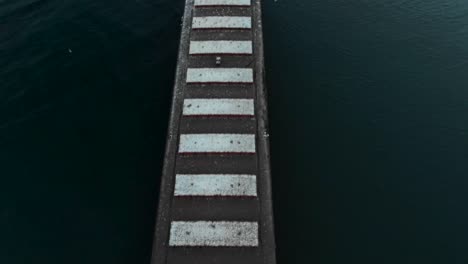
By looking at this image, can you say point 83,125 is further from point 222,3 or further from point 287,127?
point 222,3

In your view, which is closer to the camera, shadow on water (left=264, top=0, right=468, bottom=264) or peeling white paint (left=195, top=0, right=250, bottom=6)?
shadow on water (left=264, top=0, right=468, bottom=264)

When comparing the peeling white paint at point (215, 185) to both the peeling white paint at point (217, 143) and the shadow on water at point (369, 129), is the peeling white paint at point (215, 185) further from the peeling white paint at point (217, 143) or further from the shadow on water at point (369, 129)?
the shadow on water at point (369, 129)

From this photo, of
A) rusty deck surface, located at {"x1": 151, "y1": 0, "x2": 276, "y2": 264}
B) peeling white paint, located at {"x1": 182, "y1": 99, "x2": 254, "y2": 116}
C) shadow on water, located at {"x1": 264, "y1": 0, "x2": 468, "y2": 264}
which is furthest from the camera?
peeling white paint, located at {"x1": 182, "y1": 99, "x2": 254, "y2": 116}

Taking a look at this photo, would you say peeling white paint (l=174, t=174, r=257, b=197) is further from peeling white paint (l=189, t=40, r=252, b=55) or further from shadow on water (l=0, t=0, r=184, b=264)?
peeling white paint (l=189, t=40, r=252, b=55)

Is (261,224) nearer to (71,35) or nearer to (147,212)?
(147,212)

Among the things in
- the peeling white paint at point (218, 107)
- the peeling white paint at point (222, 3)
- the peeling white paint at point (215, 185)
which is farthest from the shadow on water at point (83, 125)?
the peeling white paint at point (222, 3)

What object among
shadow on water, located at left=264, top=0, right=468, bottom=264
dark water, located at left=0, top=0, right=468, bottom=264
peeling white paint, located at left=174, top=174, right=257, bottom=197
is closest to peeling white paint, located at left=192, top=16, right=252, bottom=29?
dark water, located at left=0, top=0, right=468, bottom=264
